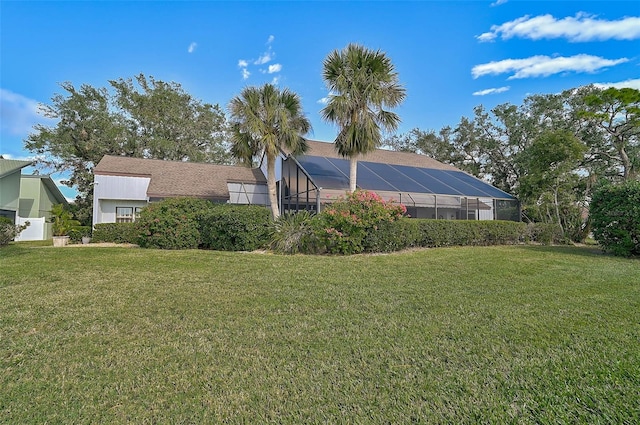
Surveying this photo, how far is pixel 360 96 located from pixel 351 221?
5.58m

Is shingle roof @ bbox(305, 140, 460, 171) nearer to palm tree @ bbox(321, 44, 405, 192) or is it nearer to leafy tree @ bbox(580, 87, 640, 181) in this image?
palm tree @ bbox(321, 44, 405, 192)

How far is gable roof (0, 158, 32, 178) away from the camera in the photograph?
16.7 meters

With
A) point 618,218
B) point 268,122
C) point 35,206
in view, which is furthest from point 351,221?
point 35,206

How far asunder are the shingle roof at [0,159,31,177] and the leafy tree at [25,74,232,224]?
155 inches

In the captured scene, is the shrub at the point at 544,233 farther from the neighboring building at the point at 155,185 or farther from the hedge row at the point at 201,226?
the neighboring building at the point at 155,185

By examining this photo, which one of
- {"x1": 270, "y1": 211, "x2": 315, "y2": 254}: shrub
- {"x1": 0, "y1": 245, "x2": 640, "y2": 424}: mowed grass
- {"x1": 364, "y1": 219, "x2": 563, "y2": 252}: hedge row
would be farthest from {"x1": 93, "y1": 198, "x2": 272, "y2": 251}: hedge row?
{"x1": 0, "y1": 245, "x2": 640, "y2": 424}: mowed grass

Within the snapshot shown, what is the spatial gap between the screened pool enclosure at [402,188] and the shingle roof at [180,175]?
15.9 feet

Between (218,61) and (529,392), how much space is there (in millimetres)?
15342

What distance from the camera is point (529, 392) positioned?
2301 millimetres

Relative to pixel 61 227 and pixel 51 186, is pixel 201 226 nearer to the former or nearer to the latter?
pixel 61 227

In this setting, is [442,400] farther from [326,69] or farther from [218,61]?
[218,61]

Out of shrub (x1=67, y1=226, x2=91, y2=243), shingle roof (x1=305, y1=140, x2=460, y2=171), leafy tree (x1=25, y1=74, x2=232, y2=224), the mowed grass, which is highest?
leafy tree (x1=25, y1=74, x2=232, y2=224)

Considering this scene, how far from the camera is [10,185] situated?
17484mm

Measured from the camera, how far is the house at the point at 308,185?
1466 cm
